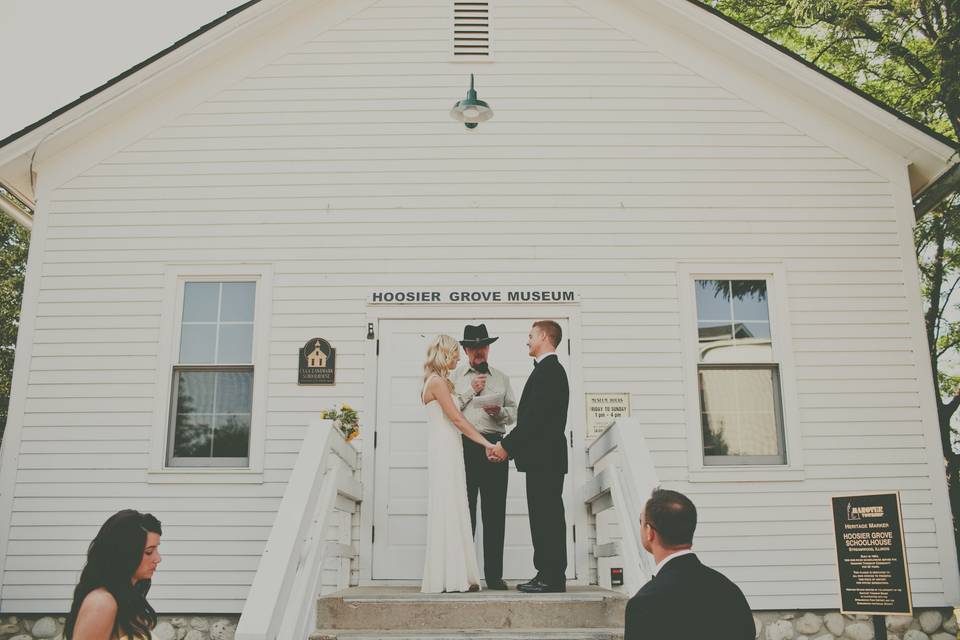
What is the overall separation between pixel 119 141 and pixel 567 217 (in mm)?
Answer: 4569

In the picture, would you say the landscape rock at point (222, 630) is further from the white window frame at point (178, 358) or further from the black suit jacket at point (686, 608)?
the black suit jacket at point (686, 608)

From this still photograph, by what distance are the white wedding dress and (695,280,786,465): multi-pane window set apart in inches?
108

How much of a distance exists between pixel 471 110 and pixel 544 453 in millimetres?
3413

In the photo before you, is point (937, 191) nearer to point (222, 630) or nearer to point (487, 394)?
point (487, 394)

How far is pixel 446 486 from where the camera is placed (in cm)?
668

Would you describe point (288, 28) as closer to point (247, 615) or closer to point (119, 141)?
point (119, 141)


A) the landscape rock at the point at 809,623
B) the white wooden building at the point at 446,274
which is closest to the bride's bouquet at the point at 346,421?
the white wooden building at the point at 446,274

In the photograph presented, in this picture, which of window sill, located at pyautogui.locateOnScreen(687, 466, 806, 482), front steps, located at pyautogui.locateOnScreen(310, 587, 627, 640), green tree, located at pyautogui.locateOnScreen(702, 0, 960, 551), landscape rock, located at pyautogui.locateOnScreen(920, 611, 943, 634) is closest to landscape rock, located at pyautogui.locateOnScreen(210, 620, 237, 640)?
front steps, located at pyautogui.locateOnScreen(310, 587, 627, 640)

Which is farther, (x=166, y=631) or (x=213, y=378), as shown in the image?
(x=213, y=378)

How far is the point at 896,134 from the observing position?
27.9ft

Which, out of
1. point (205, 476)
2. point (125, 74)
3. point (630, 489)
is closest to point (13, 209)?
point (125, 74)

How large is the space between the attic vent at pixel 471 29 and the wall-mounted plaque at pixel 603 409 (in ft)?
12.2

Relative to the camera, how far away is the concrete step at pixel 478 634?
5.45 meters

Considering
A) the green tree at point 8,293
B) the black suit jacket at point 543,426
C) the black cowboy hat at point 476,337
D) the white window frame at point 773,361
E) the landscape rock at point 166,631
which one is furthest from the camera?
the green tree at point 8,293
